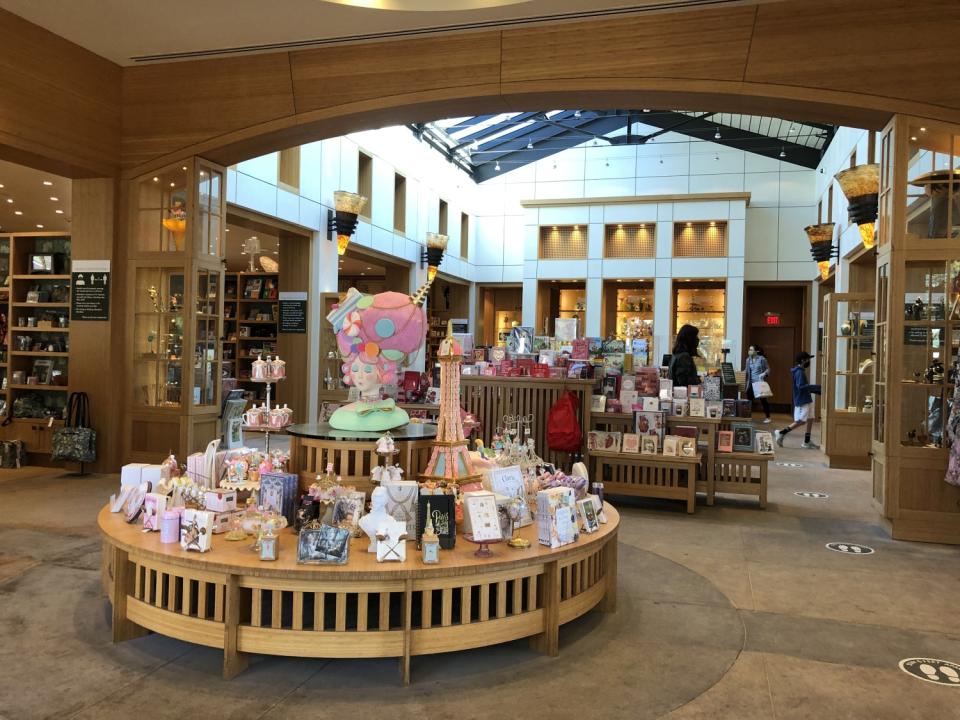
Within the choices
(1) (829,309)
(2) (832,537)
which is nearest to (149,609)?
(2) (832,537)

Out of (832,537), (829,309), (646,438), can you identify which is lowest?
(832,537)

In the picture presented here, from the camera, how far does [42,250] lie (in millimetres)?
8070

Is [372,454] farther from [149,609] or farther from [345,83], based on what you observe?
[345,83]

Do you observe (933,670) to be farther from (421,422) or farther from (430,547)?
(421,422)

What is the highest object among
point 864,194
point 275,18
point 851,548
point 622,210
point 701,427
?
point 622,210

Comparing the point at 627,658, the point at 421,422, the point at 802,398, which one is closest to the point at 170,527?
the point at 421,422

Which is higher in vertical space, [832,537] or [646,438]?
[646,438]

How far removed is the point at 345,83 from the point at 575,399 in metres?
3.44

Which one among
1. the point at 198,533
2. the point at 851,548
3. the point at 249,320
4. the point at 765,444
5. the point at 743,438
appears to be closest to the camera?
the point at 198,533

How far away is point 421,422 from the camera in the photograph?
15.0 ft

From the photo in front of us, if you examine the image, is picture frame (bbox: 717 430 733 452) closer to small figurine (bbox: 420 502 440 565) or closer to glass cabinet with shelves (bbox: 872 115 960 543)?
glass cabinet with shelves (bbox: 872 115 960 543)

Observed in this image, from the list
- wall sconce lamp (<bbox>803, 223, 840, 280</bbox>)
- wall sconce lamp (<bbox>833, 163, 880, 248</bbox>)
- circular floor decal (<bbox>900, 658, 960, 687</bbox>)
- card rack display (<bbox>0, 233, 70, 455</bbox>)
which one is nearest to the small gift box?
circular floor decal (<bbox>900, 658, 960, 687</bbox>)

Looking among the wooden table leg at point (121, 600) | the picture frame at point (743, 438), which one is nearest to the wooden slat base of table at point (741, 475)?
the picture frame at point (743, 438)

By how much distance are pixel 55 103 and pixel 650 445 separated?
6.07m
